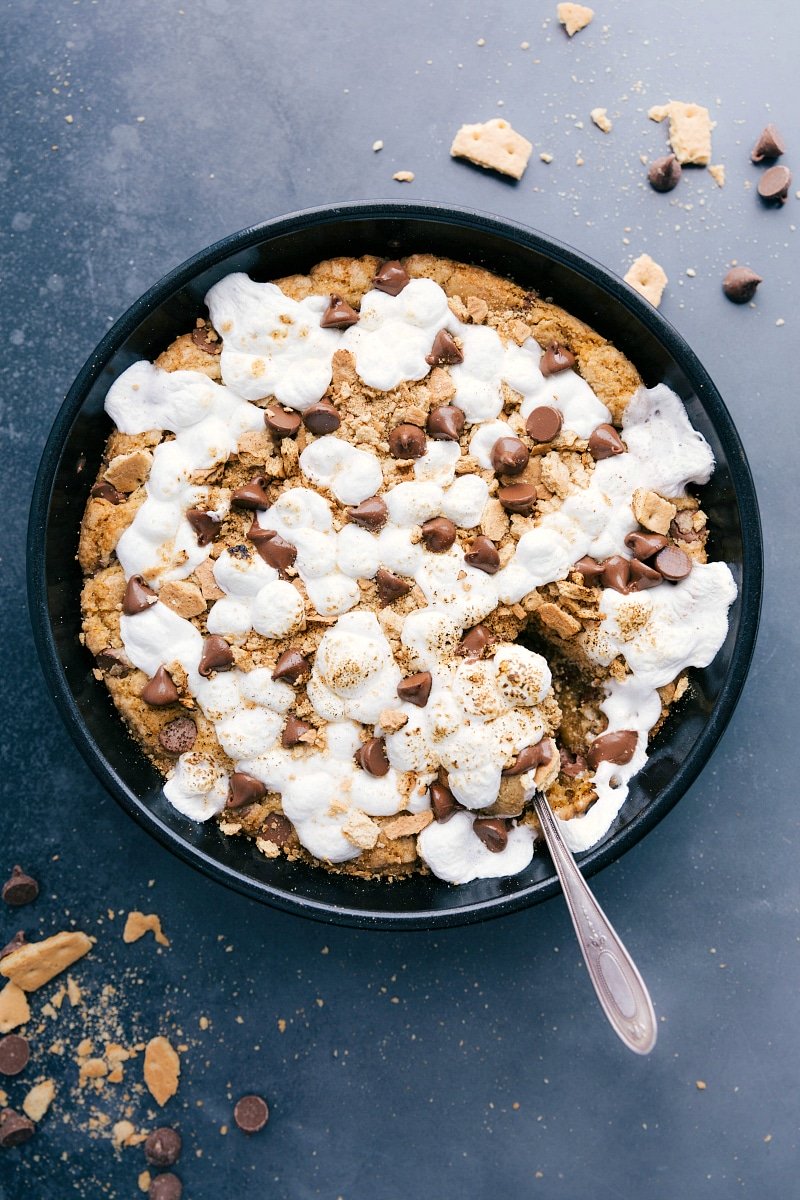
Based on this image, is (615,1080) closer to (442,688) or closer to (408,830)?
(408,830)

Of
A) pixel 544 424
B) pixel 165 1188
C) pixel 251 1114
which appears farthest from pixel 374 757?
pixel 165 1188

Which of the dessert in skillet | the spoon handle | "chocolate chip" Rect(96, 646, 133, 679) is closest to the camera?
the spoon handle

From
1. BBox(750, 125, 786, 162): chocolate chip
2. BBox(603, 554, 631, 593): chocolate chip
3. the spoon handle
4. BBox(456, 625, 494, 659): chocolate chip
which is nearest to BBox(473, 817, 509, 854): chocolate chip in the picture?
the spoon handle

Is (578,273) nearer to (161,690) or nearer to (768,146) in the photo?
(768,146)

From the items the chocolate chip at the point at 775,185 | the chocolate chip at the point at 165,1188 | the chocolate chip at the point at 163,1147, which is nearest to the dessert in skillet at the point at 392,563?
the chocolate chip at the point at 775,185

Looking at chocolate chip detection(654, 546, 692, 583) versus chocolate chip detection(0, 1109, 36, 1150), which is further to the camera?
chocolate chip detection(0, 1109, 36, 1150)

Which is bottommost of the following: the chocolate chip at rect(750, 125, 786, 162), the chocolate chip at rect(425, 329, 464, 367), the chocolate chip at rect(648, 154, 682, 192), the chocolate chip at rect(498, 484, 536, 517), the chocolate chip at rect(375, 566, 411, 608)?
the chocolate chip at rect(375, 566, 411, 608)

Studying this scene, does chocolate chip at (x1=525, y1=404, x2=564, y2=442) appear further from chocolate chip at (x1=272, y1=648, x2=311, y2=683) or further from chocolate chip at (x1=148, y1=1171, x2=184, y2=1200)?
chocolate chip at (x1=148, y1=1171, x2=184, y2=1200)
